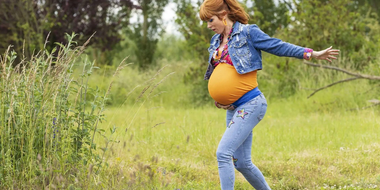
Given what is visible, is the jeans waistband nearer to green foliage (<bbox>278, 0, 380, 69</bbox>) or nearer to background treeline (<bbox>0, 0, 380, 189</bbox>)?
background treeline (<bbox>0, 0, 380, 189</bbox>)

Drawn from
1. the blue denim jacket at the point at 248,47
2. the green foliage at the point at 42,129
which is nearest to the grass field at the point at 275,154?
the green foliage at the point at 42,129

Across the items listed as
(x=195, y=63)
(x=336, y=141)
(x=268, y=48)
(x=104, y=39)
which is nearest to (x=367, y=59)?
(x=195, y=63)

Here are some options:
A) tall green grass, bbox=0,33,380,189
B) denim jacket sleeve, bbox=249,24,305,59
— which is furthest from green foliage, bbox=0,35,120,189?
denim jacket sleeve, bbox=249,24,305,59

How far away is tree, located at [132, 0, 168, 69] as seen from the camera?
19.5 meters

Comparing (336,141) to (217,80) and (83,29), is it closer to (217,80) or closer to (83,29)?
(217,80)

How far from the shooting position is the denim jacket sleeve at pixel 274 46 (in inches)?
129

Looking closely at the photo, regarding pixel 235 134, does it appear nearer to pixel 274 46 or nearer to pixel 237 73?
pixel 237 73

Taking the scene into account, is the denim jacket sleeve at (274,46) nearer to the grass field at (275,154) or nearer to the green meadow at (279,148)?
the green meadow at (279,148)

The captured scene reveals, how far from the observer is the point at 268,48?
11.0ft

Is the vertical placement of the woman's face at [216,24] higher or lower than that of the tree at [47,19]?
higher

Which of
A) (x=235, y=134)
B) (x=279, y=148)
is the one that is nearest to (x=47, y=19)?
(x=279, y=148)

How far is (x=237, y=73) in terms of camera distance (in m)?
3.46

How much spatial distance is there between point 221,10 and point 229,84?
0.61 m

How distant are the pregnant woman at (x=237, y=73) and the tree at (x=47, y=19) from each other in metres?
8.78
